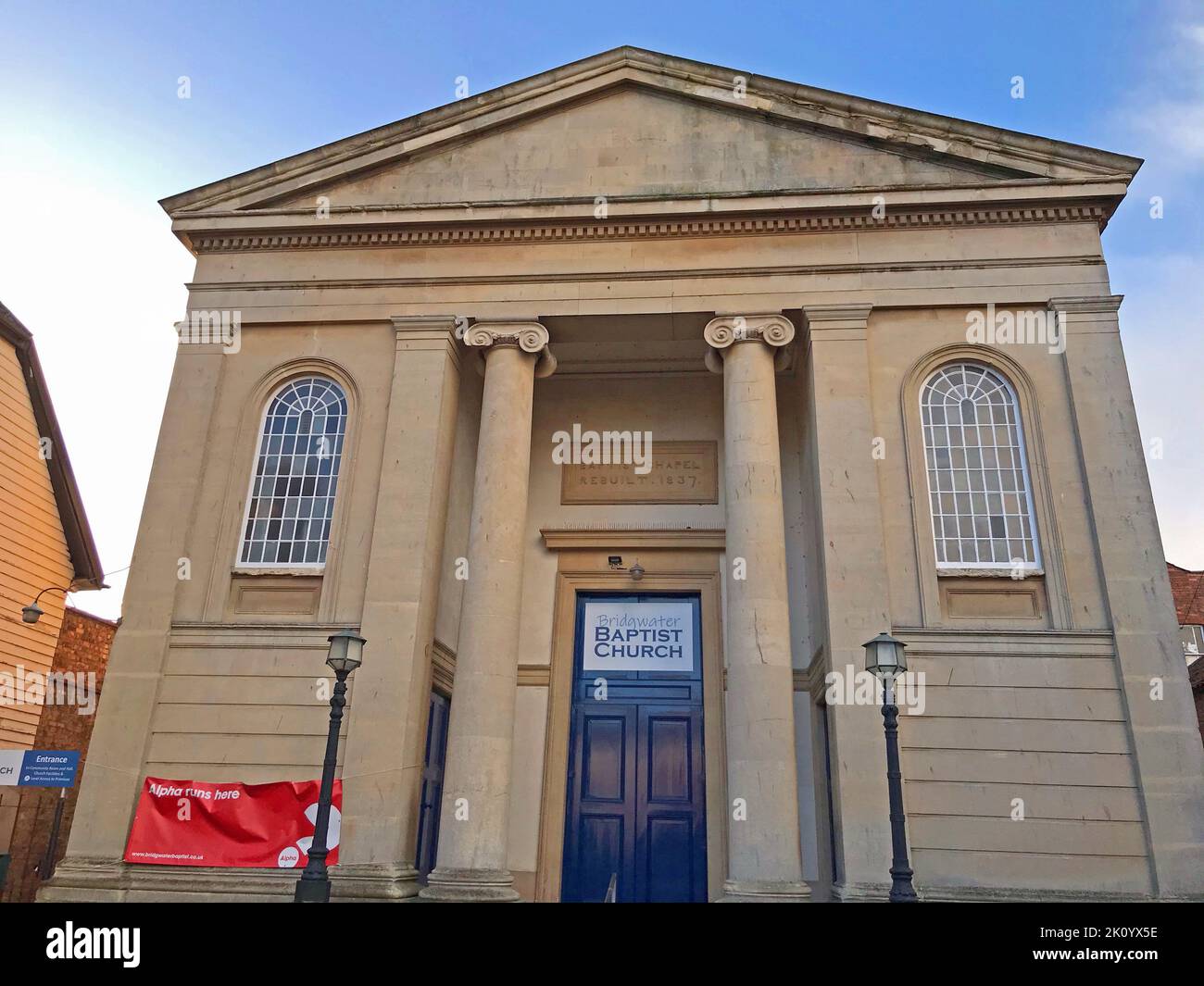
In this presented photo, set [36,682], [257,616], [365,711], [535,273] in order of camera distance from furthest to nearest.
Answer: [36,682] < [535,273] < [257,616] < [365,711]

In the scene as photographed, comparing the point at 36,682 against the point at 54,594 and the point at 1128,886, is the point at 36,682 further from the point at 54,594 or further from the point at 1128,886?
the point at 1128,886

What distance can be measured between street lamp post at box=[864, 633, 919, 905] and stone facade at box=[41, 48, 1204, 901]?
5.01 ft

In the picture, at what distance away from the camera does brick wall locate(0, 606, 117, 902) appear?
19547 mm

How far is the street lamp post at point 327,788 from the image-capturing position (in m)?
9.38

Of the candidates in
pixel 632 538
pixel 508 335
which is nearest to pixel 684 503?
pixel 632 538

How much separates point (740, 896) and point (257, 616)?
7765 millimetres

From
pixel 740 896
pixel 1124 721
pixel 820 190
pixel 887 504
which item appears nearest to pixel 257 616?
pixel 740 896

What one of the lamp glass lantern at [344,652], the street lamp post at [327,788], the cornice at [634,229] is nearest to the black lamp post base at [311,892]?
Answer: the street lamp post at [327,788]

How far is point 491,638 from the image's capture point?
12.4 m

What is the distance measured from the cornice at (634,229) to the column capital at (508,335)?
146 centimetres

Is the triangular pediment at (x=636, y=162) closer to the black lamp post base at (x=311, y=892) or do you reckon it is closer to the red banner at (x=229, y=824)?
the red banner at (x=229, y=824)

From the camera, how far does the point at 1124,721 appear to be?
1123 centimetres

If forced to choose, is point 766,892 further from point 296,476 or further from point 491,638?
point 296,476

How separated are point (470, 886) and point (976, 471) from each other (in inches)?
353
